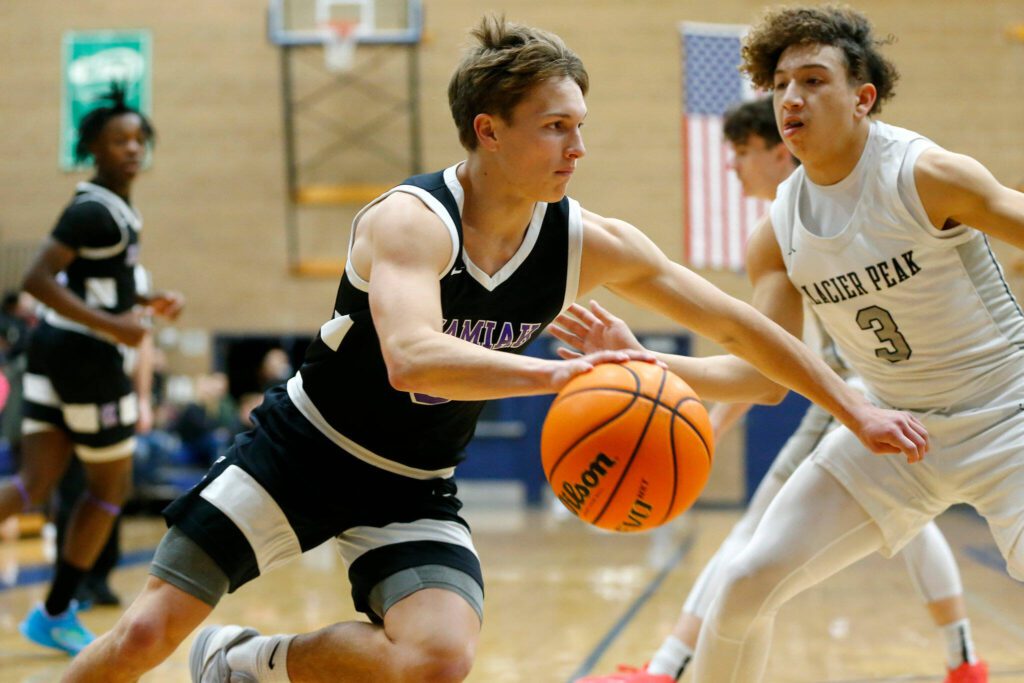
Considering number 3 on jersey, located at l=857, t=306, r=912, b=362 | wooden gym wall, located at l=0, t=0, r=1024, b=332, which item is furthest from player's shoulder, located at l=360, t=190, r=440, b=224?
wooden gym wall, located at l=0, t=0, r=1024, b=332

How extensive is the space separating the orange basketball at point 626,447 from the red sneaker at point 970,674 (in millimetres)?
2103

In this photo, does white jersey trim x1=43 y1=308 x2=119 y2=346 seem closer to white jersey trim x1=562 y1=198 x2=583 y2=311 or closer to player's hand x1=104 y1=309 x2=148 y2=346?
player's hand x1=104 y1=309 x2=148 y2=346

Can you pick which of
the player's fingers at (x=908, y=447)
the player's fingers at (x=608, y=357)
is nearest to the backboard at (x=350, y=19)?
the player's fingers at (x=908, y=447)

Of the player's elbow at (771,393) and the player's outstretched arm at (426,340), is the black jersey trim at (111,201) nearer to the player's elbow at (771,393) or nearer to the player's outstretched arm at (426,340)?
the player's outstretched arm at (426,340)

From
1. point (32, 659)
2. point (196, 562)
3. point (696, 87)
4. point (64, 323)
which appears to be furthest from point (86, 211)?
point (696, 87)

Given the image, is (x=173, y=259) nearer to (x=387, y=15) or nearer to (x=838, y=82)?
(x=387, y=15)

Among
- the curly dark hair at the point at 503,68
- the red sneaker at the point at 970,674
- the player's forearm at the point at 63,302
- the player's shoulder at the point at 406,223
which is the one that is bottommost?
the red sneaker at the point at 970,674

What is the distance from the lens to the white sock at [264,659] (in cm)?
281

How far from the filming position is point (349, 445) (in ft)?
9.11

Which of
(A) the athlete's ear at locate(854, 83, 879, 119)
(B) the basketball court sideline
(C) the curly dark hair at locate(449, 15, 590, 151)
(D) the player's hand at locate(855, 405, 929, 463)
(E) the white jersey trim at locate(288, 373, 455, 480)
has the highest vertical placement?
(C) the curly dark hair at locate(449, 15, 590, 151)

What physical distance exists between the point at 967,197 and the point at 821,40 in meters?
0.63

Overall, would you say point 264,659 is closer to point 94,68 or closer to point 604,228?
point 604,228

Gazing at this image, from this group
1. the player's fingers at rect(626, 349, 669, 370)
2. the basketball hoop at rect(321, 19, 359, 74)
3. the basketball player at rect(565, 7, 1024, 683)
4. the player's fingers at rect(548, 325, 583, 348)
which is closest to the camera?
the player's fingers at rect(626, 349, 669, 370)

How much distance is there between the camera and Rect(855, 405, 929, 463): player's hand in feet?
8.95
